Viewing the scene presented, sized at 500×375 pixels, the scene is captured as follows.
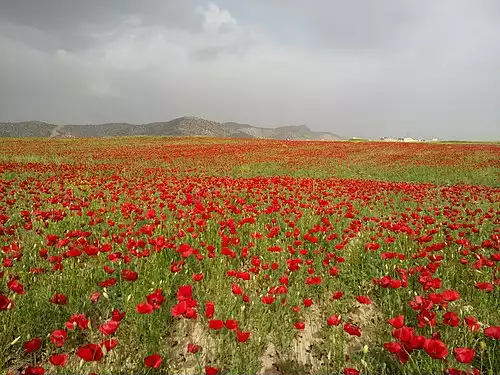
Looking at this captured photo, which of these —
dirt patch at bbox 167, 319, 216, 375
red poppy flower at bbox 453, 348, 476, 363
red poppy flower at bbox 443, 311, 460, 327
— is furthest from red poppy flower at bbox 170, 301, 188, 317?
red poppy flower at bbox 443, 311, 460, 327

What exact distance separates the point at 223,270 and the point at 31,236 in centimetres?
359

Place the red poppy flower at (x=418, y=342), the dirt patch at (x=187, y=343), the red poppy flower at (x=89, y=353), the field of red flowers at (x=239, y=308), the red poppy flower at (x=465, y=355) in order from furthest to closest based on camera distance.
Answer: the dirt patch at (x=187, y=343) < the field of red flowers at (x=239, y=308) < the red poppy flower at (x=418, y=342) < the red poppy flower at (x=465, y=355) < the red poppy flower at (x=89, y=353)

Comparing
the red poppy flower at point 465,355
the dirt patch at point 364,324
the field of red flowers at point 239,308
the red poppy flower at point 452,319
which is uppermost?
the red poppy flower at point 465,355

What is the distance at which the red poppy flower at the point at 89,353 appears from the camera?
2.04 m

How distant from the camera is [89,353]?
6.77 feet

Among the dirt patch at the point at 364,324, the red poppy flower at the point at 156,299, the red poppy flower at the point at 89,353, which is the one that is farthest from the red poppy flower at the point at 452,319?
the red poppy flower at the point at 89,353

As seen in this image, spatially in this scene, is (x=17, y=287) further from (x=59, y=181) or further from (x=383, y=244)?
(x=59, y=181)

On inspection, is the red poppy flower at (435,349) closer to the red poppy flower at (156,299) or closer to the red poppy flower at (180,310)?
the red poppy flower at (180,310)

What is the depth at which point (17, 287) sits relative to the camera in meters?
2.97

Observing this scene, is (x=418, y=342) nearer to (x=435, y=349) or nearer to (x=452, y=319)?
(x=435, y=349)

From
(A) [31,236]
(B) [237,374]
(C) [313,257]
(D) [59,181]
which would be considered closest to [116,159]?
(D) [59,181]

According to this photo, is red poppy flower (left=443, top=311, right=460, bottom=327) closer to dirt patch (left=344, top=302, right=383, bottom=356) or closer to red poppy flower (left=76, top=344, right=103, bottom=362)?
dirt patch (left=344, top=302, right=383, bottom=356)

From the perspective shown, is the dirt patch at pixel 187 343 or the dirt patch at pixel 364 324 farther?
the dirt patch at pixel 364 324

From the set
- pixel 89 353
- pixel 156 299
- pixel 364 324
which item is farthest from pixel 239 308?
pixel 89 353
